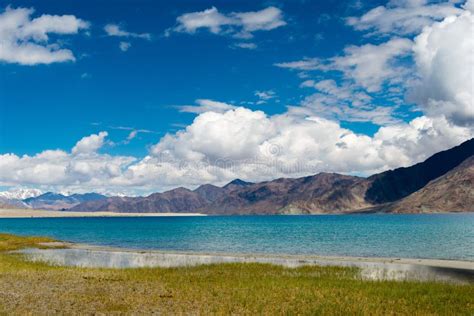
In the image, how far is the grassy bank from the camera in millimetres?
28125

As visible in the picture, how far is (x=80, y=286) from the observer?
36.5 metres

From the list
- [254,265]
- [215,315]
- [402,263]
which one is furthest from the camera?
[402,263]

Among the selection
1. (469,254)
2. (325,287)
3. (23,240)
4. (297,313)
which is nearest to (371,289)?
(325,287)

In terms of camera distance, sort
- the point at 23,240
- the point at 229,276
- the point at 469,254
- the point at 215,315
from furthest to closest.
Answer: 1. the point at 23,240
2. the point at 469,254
3. the point at 229,276
4. the point at 215,315

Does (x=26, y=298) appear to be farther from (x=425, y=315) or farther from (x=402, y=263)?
(x=402, y=263)

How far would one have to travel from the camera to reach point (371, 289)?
36.2m

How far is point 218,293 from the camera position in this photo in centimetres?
3388

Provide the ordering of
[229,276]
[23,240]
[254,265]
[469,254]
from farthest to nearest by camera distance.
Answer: [23,240], [469,254], [254,265], [229,276]

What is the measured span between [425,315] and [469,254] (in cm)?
5982

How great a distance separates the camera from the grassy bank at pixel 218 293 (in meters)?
28.1

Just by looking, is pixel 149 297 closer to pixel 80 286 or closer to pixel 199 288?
pixel 199 288

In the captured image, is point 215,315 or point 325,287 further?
point 325,287

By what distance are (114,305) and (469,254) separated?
233 feet

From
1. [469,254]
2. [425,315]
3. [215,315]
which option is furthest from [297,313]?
[469,254]
